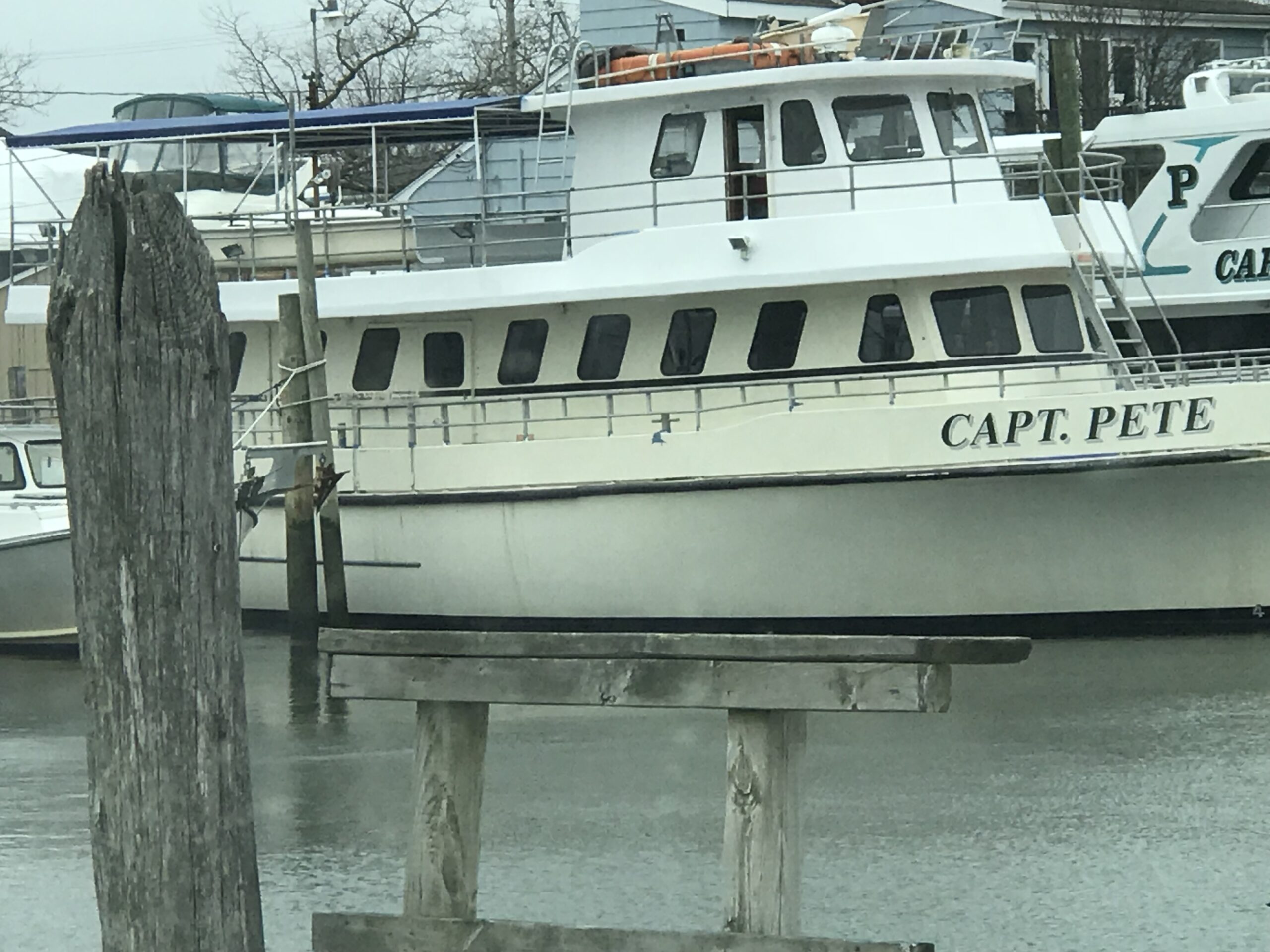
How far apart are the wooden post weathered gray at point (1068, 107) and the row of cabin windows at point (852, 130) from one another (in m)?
4.85

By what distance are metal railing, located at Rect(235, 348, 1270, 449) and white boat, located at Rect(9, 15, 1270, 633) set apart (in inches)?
1.5

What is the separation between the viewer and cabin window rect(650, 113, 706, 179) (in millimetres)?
16922

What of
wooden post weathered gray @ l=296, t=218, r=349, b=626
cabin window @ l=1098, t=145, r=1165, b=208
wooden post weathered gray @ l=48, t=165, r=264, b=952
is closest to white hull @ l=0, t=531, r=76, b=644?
wooden post weathered gray @ l=296, t=218, r=349, b=626

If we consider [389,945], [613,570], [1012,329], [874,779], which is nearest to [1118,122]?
[1012,329]

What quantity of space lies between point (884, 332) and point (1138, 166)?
405 inches

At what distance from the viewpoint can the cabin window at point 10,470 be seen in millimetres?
17891

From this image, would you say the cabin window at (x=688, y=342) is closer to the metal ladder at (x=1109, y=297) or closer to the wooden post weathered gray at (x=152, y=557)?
the metal ladder at (x=1109, y=297)

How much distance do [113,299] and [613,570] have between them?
11.2m

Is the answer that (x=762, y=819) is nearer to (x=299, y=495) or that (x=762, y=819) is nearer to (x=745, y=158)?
(x=299, y=495)

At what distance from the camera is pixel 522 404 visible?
16750mm

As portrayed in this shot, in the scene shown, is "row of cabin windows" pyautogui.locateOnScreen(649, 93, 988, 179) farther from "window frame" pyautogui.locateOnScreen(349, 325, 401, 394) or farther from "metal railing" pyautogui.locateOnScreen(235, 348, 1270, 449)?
"window frame" pyautogui.locateOnScreen(349, 325, 401, 394)

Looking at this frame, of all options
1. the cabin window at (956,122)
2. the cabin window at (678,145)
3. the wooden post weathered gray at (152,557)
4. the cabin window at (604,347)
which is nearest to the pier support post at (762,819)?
the wooden post weathered gray at (152,557)

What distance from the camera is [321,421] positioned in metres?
16.6

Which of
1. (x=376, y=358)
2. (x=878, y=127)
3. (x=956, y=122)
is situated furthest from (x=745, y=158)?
(x=376, y=358)
